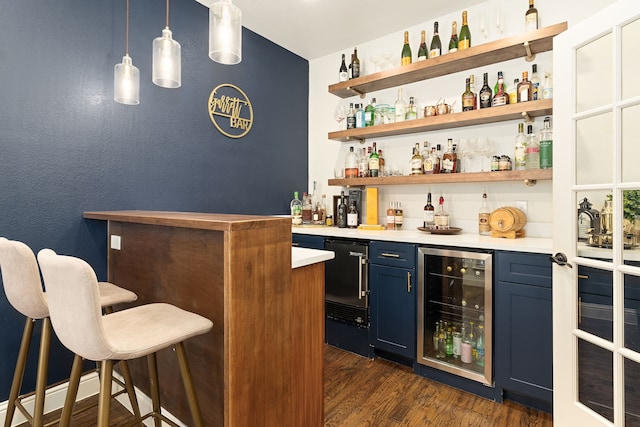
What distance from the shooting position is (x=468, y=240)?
7.19 ft

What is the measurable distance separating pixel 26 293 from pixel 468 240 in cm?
229

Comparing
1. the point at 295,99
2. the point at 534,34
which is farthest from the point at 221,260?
the point at 295,99

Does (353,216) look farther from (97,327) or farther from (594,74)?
(97,327)

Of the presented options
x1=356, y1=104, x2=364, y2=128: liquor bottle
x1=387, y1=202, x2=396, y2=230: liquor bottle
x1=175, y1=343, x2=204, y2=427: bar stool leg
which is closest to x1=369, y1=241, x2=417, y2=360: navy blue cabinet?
x1=387, y1=202, x2=396, y2=230: liquor bottle

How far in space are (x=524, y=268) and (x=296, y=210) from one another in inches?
81.1

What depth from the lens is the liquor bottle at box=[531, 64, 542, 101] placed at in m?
2.37

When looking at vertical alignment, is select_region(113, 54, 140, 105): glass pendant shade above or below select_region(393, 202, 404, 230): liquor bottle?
above

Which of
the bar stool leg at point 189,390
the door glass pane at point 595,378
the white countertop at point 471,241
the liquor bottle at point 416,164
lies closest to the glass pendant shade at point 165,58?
the bar stool leg at point 189,390

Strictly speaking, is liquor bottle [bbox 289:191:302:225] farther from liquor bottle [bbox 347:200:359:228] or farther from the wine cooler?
the wine cooler

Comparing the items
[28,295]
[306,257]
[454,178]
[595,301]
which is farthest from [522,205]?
[28,295]

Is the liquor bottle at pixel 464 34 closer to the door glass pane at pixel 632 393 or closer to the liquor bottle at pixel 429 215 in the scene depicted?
the liquor bottle at pixel 429 215

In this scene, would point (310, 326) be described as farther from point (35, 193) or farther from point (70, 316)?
point (35, 193)

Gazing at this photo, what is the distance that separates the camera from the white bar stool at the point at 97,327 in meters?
0.98

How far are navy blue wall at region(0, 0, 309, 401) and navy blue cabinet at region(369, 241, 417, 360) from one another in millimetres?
1364
